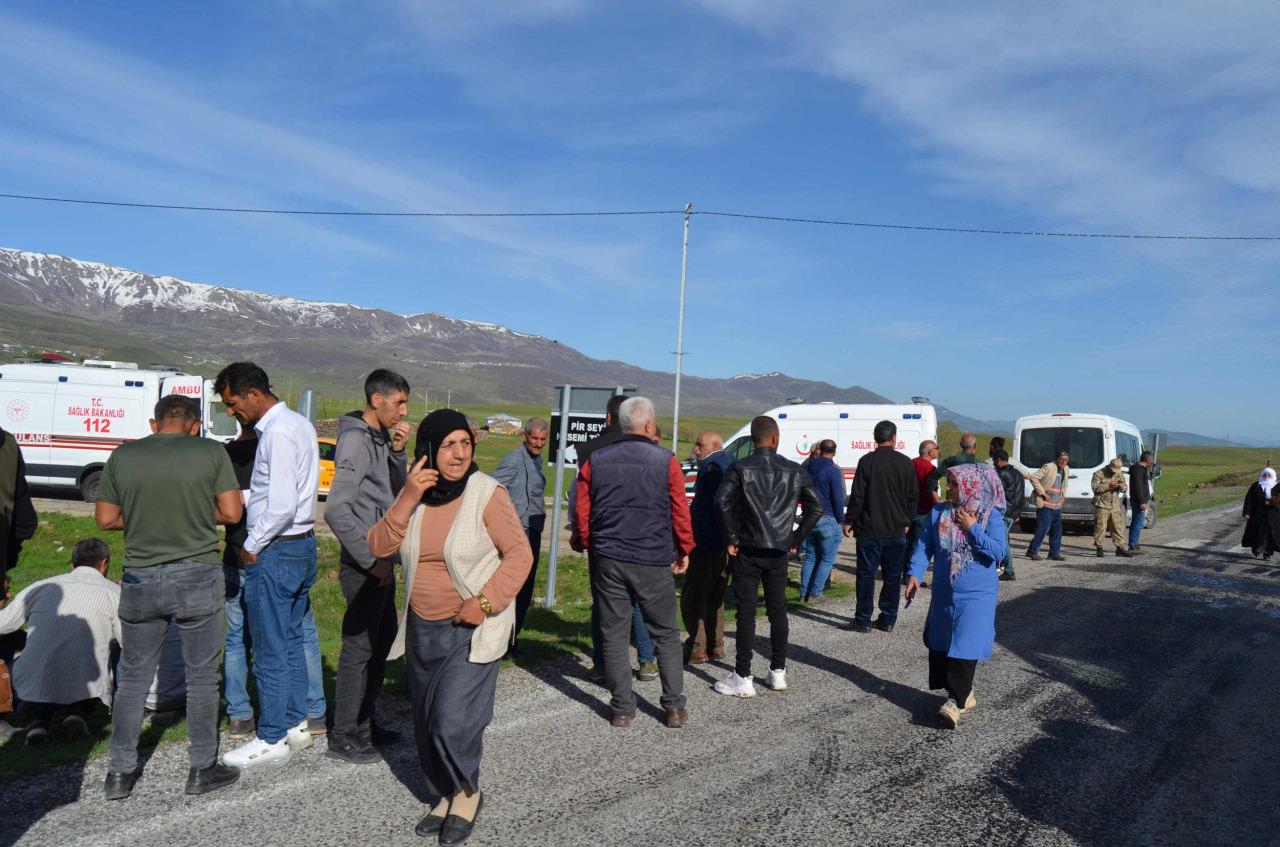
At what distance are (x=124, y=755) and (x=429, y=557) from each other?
6.23 ft

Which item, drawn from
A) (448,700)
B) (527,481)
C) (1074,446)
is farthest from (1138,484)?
(448,700)

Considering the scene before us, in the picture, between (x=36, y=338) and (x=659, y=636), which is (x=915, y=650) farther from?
(x=36, y=338)

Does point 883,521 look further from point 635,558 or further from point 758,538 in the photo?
point 635,558

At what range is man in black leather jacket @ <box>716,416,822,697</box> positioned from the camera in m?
6.28

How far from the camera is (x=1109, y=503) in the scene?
583 inches

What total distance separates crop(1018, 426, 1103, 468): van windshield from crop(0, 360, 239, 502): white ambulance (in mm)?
17289

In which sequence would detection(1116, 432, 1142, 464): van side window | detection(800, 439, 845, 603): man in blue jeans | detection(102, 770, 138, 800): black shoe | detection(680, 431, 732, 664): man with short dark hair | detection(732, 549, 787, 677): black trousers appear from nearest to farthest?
detection(102, 770, 138, 800): black shoe, detection(732, 549, 787, 677): black trousers, detection(680, 431, 732, 664): man with short dark hair, detection(800, 439, 845, 603): man in blue jeans, detection(1116, 432, 1142, 464): van side window

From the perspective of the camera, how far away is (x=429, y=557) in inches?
155

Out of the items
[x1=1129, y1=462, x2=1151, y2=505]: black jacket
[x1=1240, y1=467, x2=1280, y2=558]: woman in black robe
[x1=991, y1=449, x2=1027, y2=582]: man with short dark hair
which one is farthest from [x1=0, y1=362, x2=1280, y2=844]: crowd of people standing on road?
[x1=1240, y1=467, x2=1280, y2=558]: woman in black robe

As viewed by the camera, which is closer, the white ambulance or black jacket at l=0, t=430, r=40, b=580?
A: black jacket at l=0, t=430, r=40, b=580

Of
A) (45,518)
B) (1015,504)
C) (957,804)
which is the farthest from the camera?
(45,518)

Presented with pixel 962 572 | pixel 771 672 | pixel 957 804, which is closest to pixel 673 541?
pixel 771 672

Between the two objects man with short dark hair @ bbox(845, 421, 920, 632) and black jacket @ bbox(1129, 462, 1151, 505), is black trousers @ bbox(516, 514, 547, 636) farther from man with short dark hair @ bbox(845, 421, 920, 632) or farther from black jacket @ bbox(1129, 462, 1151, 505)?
black jacket @ bbox(1129, 462, 1151, 505)

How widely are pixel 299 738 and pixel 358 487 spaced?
1505mm
